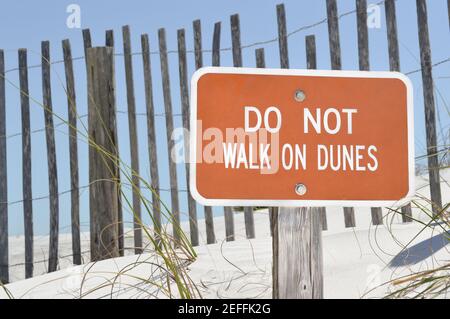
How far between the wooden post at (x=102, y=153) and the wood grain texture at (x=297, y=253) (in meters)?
2.71

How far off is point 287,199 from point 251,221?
10.7ft

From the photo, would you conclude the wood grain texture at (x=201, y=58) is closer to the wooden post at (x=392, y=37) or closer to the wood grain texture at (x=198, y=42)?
the wood grain texture at (x=198, y=42)

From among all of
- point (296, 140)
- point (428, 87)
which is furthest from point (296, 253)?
point (428, 87)

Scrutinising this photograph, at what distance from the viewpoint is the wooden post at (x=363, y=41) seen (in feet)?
14.3

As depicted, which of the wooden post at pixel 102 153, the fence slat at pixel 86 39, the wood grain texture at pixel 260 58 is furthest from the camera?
the fence slat at pixel 86 39

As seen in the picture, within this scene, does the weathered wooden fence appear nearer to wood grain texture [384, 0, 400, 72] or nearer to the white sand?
wood grain texture [384, 0, 400, 72]

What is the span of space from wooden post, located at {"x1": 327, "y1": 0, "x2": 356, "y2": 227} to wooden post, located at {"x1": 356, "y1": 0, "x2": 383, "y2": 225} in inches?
5.6

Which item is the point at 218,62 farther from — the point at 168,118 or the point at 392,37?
the point at 392,37

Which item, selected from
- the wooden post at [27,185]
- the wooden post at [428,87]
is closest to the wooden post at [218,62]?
the wooden post at [428,87]

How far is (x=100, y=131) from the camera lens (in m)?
4.32

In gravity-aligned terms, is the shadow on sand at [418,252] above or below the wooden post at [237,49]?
below

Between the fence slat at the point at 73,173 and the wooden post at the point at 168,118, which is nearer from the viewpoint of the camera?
the wooden post at the point at 168,118

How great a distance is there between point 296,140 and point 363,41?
3.08 m
